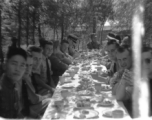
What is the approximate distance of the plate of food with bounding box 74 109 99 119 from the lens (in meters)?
1.35

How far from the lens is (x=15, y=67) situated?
5.55 ft

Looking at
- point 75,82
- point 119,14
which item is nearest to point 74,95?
point 75,82

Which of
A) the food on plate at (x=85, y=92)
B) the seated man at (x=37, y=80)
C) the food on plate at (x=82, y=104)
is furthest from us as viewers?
the seated man at (x=37, y=80)

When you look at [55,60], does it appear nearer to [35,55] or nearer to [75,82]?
[35,55]

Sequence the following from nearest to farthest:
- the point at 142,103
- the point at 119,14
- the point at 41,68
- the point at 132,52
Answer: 1. the point at 142,103
2. the point at 132,52
3. the point at 41,68
4. the point at 119,14

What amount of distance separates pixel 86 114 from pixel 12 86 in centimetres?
65

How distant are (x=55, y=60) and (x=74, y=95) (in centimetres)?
194

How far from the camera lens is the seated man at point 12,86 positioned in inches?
62.6

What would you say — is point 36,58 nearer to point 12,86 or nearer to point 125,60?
point 12,86

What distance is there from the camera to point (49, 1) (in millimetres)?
7758

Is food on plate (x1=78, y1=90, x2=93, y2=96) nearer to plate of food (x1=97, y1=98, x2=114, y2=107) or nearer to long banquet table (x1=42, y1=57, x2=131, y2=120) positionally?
long banquet table (x1=42, y1=57, x2=131, y2=120)

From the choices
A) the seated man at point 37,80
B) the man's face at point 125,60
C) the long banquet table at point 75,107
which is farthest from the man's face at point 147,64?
the seated man at point 37,80

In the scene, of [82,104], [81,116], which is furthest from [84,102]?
[81,116]

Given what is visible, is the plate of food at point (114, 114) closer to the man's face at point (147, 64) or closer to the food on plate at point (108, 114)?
the food on plate at point (108, 114)
